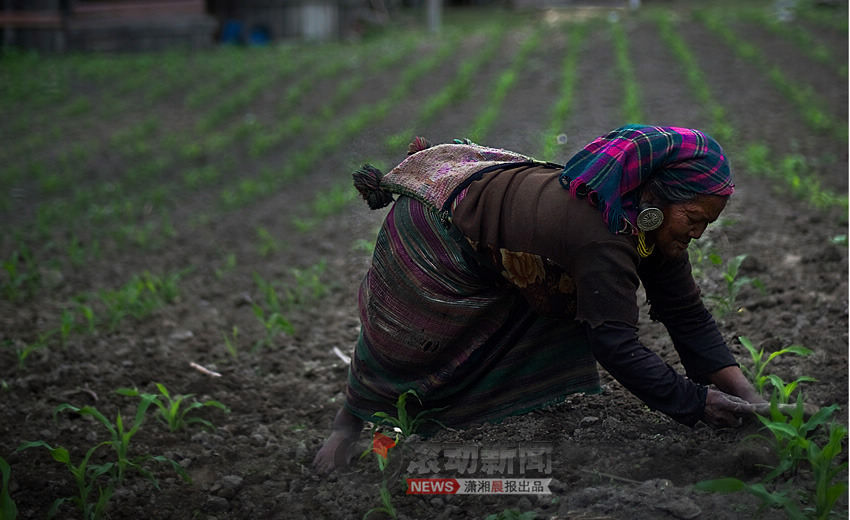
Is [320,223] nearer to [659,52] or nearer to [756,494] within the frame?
[756,494]

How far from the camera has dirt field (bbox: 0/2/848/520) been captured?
2.60m

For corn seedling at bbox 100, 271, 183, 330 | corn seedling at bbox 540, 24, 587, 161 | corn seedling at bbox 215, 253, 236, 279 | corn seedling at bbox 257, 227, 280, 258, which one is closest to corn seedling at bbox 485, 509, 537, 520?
corn seedling at bbox 100, 271, 183, 330

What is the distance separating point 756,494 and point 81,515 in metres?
1.86

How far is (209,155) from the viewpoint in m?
8.52

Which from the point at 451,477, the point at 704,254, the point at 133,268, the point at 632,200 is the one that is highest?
the point at 632,200

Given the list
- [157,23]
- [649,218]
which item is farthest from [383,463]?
[157,23]

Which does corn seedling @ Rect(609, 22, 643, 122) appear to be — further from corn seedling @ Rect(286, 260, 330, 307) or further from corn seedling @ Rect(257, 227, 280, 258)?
corn seedling @ Rect(286, 260, 330, 307)

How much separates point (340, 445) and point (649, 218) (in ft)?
4.13

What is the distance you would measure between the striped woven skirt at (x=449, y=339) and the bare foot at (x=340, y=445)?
0.10 m

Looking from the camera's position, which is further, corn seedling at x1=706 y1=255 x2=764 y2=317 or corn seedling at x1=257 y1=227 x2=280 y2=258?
corn seedling at x1=257 y1=227 x2=280 y2=258

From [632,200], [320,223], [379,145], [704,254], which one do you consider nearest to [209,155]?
[379,145]

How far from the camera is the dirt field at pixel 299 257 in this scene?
2.60 metres

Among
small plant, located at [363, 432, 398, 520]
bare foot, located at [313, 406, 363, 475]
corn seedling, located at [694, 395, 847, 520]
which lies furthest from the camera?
bare foot, located at [313, 406, 363, 475]

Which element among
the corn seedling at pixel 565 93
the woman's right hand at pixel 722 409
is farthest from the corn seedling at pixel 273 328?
the corn seedling at pixel 565 93
